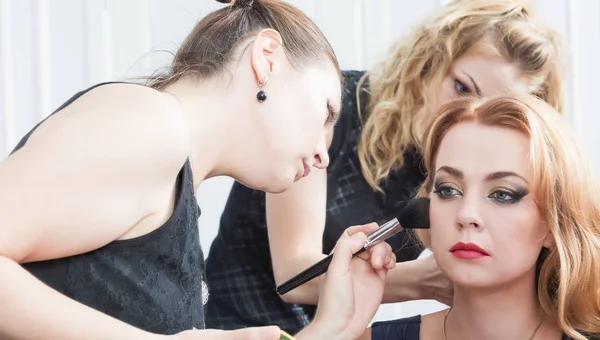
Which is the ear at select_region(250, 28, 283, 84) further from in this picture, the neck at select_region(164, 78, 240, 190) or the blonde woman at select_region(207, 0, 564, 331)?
the blonde woman at select_region(207, 0, 564, 331)

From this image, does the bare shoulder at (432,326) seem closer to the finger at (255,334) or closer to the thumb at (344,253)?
the thumb at (344,253)

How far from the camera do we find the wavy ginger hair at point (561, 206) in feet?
4.09

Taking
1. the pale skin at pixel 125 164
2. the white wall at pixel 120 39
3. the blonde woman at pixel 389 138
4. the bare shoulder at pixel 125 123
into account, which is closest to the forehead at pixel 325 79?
the pale skin at pixel 125 164

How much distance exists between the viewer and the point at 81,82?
Answer: 197 cm

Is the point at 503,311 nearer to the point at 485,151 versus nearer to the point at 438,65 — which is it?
the point at 485,151

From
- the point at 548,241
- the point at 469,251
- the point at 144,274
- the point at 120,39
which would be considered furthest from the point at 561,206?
the point at 120,39

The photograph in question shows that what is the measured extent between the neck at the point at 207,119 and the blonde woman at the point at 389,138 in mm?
420

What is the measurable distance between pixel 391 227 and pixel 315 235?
0.85 feet

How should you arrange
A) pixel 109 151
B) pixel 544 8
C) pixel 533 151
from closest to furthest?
pixel 109 151
pixel 533 151
pixel 544 8

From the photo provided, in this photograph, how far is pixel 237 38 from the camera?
1.09 meters

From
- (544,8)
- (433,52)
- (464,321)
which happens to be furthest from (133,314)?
(544,8)

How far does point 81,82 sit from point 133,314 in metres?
1.09

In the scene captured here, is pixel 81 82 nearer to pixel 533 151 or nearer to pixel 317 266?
pixel 317 266

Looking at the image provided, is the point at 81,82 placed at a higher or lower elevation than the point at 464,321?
higher
